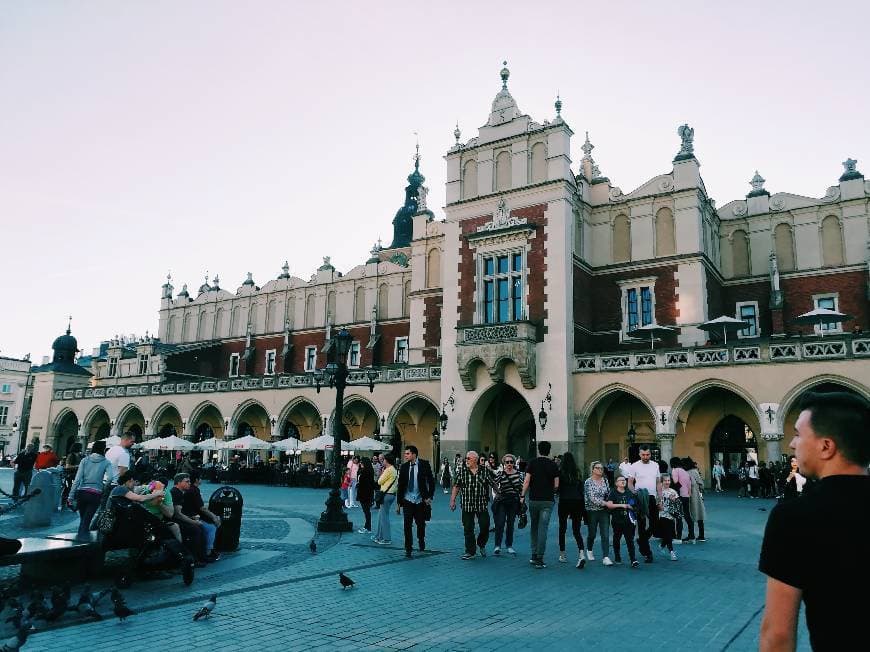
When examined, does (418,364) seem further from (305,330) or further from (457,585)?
(457,585)

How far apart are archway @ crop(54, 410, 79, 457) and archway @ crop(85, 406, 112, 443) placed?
1291 mm

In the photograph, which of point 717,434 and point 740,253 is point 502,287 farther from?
point 740,253

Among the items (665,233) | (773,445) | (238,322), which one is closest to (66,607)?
(773,445)

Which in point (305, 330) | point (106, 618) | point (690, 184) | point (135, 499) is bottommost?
point (106, 618)

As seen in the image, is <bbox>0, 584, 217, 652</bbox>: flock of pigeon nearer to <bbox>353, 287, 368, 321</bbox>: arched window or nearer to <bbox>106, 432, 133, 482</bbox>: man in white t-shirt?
<bbox>106, 432, 133, 482</bbox>: man in white t-shirt

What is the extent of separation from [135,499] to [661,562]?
8245 millimetres

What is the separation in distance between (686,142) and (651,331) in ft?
31.9

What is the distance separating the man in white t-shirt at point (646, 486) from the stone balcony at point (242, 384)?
2051 centimetres

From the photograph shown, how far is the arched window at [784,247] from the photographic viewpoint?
105ft

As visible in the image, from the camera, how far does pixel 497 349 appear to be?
96.7 ft

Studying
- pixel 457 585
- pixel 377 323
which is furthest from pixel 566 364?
pixel 457 585

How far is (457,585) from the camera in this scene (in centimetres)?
916

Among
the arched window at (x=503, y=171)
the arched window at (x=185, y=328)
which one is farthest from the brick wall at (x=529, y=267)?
the arched window at (x=185, y=328)

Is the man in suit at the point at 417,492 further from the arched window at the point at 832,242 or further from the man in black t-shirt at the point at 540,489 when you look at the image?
A: the arched window at the point at 832,242
